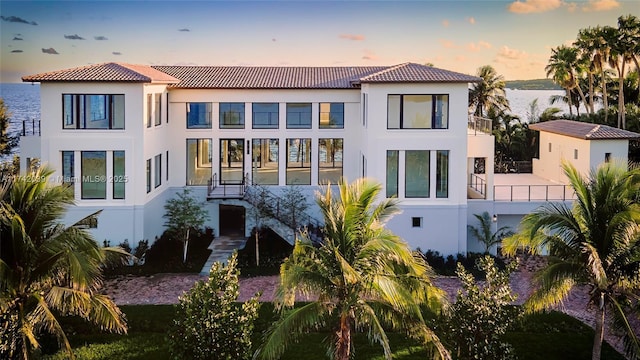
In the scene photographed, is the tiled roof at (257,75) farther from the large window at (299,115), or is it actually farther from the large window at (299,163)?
the large window at (299,163)

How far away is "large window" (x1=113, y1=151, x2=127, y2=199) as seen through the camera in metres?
30.5

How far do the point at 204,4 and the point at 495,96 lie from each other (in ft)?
78.6

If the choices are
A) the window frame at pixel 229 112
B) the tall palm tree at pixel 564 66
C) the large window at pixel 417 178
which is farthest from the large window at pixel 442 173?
the tall palm tree at pixel 564 66

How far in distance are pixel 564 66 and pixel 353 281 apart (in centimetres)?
4339

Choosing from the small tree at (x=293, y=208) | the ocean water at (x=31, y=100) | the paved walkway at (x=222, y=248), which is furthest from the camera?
the ocean water at (x=31, y=100)

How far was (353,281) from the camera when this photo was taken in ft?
49.8

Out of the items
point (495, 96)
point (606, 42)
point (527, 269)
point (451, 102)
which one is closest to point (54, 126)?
point (451, 102)

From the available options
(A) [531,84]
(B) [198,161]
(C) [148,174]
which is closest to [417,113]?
(B) [198,161]

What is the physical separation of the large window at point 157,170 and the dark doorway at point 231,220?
4174 millimetres

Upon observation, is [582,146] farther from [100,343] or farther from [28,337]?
[28,337]

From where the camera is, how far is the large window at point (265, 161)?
35844 mm

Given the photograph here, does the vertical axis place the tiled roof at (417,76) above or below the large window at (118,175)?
above

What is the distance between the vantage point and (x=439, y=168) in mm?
31406

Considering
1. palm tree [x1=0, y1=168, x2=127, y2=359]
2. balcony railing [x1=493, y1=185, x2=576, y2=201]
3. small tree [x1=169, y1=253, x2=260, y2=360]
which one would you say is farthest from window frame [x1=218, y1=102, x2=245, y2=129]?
A: palm tree [x1=0, y1=168, x2=127, y2=359]
